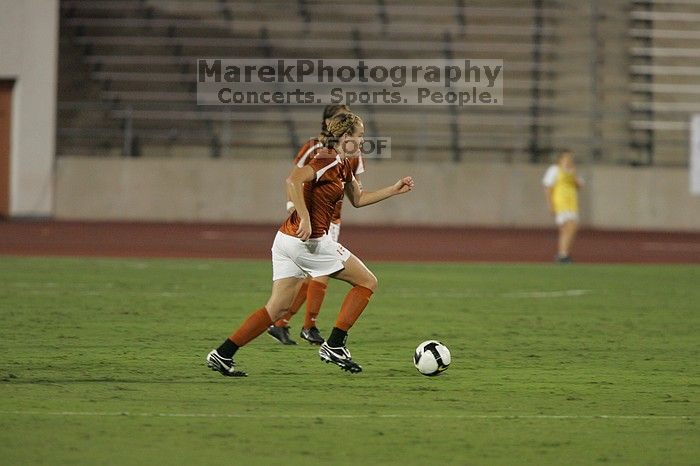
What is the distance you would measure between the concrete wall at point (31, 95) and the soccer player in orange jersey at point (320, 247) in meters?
20.9

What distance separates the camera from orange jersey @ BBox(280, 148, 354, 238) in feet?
30.2

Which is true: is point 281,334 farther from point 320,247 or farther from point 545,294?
point 545,294

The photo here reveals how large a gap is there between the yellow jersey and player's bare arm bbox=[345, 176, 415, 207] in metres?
12.0

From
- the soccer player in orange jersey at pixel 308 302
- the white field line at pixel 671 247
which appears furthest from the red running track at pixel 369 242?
the soccer player in orange jersey at pixel 308 302

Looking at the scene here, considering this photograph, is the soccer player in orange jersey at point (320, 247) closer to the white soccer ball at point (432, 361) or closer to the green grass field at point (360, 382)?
the green grass field at point (360, 382)

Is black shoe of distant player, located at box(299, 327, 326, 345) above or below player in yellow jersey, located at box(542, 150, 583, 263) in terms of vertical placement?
below

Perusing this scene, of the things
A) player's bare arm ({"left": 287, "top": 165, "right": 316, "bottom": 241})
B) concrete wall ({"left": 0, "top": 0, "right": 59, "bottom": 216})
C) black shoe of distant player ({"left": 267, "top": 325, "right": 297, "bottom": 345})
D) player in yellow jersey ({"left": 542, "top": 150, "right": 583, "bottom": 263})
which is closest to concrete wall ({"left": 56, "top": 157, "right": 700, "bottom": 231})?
concrete wall ({"left": 0, "top": 0, "right": 59, "bottom": 216})

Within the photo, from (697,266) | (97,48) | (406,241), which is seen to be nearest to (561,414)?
(697,266)

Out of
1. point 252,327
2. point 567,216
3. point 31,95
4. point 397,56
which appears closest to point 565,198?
point 567,216

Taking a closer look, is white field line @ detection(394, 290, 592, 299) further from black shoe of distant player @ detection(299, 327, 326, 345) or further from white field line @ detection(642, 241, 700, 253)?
white field line @ detection(642, 241, 700, 253)

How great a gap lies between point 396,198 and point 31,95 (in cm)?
863

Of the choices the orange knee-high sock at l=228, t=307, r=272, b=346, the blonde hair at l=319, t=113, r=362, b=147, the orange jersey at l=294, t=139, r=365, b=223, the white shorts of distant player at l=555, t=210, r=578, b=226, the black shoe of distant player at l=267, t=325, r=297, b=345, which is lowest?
the black shoe of distant player at l=267, t=325, r=297, b=345

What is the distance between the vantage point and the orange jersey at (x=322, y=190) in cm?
921

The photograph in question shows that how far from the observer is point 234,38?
31453 mm
